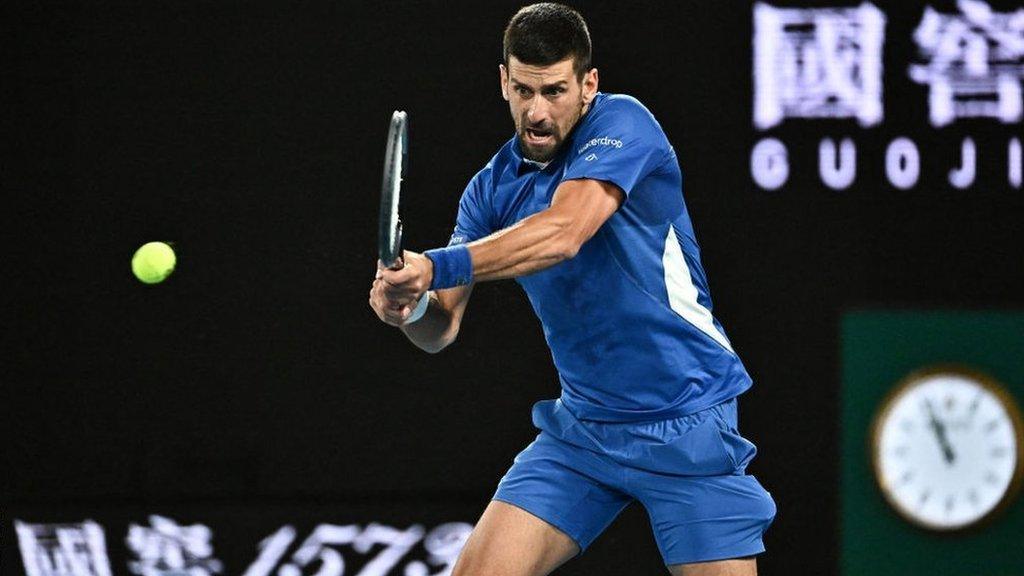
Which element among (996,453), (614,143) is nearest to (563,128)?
(614,143)

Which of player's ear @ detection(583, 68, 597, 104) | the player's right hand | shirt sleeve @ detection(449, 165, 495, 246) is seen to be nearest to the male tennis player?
player's ear @ detection(583, 68, 597, 104)

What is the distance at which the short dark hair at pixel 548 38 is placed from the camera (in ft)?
11.4

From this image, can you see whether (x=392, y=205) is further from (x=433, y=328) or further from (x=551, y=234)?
(x=433, y=328)

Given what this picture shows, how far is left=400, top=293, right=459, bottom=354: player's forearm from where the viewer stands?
364 centimetres

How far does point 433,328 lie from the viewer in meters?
3.68

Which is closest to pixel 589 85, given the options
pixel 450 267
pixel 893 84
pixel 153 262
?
pixel 450 267

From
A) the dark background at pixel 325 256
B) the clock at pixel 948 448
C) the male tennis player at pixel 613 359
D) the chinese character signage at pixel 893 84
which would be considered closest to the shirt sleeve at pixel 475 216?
the male tennis player at pixel 613 359

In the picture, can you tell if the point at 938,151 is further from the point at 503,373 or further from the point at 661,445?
the point at 661,445

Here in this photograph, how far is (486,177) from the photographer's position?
3.81m

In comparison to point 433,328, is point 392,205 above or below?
above

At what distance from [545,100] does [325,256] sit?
5.72ft

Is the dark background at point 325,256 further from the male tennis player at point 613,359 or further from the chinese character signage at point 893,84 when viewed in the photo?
the male tennis player at point 613,359

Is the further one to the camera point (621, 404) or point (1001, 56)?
point (1001, 56)

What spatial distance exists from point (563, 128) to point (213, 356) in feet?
6.30
